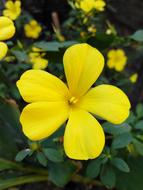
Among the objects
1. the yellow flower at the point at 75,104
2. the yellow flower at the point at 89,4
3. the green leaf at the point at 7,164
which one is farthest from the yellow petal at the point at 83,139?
the yellow flower at the point at 89,4

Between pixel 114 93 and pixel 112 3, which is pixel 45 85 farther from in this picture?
pixel 112 3

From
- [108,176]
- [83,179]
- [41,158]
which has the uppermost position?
[41,158]

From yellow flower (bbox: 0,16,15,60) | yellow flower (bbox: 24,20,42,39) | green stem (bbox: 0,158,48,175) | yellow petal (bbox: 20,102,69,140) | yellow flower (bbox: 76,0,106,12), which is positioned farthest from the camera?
yellow flower (bbox: 24,20,42,39)

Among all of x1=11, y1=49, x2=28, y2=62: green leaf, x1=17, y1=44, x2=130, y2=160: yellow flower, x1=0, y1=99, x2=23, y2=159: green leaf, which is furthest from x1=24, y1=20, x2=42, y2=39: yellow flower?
x1=17, y1=44, x2=130, y2=160: yellow flower

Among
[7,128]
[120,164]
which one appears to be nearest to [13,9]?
[7,128]

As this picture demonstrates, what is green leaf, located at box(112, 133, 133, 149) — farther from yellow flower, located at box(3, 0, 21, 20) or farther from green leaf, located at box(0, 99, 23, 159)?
yellow flower, located at box(3, 0, 21, 20)

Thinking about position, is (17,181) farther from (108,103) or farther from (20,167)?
(108,103)

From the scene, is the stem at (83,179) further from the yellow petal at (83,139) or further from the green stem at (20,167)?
the yellow petal at (83,139)
